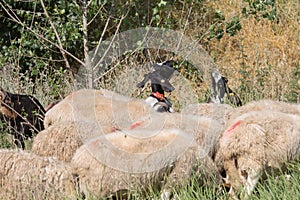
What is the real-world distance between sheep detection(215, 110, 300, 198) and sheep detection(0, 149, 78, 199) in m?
1.20

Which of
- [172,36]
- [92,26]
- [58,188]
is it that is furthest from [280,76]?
[92,26]

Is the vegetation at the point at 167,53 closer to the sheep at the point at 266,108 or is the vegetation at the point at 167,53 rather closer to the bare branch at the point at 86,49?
the bare branch at the point at 86,49

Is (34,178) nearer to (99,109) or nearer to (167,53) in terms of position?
(99,109)

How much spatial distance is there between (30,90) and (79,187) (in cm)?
470

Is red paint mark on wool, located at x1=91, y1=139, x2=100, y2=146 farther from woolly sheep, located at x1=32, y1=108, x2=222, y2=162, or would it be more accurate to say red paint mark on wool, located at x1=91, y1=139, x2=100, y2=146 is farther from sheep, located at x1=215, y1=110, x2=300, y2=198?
sheep, located at x1=215, y1=110, x2=300, y2=198

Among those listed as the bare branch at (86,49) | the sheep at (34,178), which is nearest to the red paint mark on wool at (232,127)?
the sheep at (34,178)

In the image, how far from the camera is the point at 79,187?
462cm

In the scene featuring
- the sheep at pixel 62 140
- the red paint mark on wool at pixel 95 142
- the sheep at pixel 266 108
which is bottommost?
the sheep at pixel 62 140

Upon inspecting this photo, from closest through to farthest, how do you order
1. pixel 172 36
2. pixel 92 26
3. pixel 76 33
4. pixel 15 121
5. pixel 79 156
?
pixel 79 156 < pixel 15 121 < pixel 76 33 < pixel 172 36 < pixel 92 26

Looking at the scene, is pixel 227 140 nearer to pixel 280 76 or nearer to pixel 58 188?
pixel 58 188

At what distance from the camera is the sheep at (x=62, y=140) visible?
531 cm

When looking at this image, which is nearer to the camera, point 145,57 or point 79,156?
point 79,156

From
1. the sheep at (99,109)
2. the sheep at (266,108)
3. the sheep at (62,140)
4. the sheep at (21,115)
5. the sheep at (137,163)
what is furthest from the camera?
the sheep at (21,115)

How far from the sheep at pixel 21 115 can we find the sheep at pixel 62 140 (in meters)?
1.36
